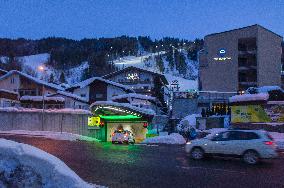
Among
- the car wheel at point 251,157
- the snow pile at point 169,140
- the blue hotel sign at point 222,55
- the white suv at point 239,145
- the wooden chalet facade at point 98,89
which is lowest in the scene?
the snow pile at point 169,140

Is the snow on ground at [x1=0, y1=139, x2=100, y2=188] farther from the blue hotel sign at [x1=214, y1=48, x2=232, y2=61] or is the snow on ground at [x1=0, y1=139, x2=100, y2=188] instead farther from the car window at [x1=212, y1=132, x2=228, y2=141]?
the blue hotel sign at [x1=214, y1=48, x2=232, y2=61]

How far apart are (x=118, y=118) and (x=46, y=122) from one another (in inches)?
446

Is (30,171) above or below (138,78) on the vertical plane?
below

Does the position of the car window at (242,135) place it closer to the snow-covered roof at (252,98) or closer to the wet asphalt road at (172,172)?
the wet asphalt road at (172,172)

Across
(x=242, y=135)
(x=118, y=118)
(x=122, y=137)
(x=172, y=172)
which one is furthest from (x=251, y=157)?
(x=118, y=118)

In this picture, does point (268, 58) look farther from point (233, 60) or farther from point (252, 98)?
point (252, 98)

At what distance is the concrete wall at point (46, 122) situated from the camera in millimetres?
45375

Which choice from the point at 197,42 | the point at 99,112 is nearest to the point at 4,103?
the point at 99,112

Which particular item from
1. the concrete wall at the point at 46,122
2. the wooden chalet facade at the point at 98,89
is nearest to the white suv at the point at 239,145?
the concrete wall at the point at 46,122

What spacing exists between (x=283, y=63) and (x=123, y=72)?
34.4m

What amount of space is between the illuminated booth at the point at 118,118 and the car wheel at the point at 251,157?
28601mm

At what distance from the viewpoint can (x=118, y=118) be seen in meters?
54.8

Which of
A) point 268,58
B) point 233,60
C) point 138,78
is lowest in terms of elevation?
point 138,78

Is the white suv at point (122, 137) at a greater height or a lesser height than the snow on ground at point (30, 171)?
lesser
